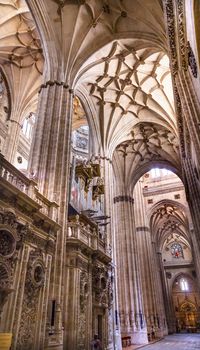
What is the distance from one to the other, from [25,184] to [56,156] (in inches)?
97.6

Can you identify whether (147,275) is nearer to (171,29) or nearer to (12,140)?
(12,140)

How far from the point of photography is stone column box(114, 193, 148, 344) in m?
18.2

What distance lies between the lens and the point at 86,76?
54.0 feet

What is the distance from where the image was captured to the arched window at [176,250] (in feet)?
140

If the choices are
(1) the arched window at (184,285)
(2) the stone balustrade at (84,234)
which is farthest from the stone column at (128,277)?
(1) the arched window at (184,285)

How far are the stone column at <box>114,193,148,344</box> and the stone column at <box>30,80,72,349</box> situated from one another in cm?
1188

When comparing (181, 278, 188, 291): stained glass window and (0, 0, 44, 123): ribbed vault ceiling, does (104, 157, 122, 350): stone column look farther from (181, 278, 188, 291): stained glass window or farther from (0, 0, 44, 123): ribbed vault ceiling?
(181, 278, 188, 291): stained glass window

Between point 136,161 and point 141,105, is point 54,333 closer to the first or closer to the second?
point 141,105

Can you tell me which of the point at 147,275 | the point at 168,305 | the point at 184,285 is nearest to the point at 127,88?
the point at 147,275

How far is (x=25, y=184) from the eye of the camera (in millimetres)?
8180

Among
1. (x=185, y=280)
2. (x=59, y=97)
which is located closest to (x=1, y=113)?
(x=59, y=97)

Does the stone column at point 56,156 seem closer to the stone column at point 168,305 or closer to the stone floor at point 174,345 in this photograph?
the stone floor at point 174,345

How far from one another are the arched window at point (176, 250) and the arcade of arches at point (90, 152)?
17.4 m

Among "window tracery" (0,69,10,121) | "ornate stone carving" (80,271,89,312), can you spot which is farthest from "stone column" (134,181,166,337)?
"window tracery" (0,69,10,121)
